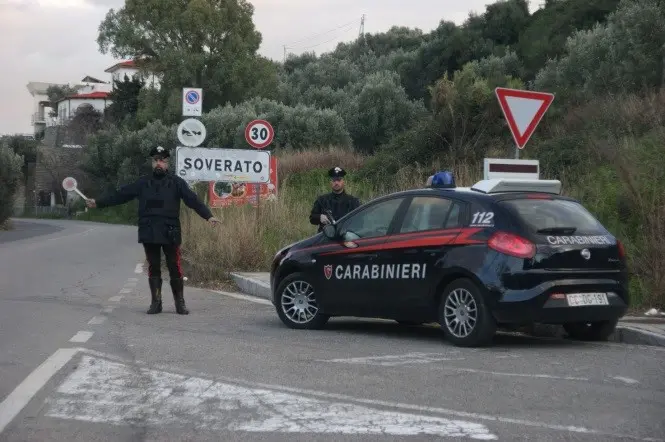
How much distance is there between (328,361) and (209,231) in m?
11.7

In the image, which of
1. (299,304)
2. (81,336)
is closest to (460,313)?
(299,304)

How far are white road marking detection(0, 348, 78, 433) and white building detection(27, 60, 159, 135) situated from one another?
101 meters

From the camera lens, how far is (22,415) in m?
6.41

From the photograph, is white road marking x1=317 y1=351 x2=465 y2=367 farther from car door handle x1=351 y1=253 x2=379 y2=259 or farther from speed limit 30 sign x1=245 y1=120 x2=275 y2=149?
speed limit 30 sign x1=245 y1=120 x2=275 y2=149

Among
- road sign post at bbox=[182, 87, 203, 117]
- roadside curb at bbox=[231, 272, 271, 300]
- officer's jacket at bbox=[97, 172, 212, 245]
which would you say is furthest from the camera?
road sign post at bbox=[182, 87, 203, 117]

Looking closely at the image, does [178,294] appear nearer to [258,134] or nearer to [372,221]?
[372,221]

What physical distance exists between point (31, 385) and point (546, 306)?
4.53 meters

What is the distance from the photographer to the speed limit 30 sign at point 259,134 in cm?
2058

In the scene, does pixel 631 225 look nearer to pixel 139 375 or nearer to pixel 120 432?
pixel 139 375

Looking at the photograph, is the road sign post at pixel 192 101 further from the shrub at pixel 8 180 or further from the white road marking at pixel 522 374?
the shrub at pixel 8 180

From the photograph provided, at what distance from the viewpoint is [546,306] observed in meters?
9.52

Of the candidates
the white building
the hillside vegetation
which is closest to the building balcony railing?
the white building

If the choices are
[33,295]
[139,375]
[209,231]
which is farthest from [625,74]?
[139,375]

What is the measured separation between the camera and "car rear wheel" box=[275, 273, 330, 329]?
37.6 ft
